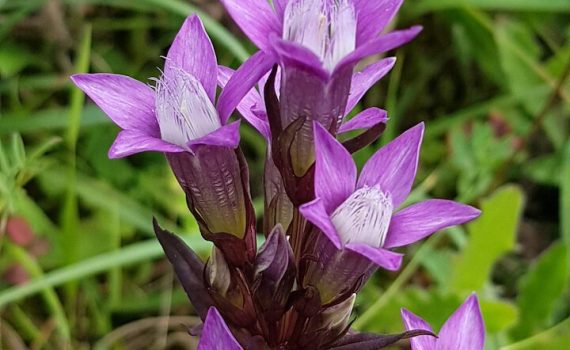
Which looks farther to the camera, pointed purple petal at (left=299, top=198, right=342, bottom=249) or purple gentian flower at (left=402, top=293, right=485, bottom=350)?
purple gentian flower at (left=402, top=293, right=485, bottom=350)

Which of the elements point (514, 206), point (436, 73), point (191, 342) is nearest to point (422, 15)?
point (436, 73)

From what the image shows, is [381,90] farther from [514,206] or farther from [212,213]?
[212,213]

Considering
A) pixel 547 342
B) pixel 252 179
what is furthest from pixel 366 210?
pixel 252 179

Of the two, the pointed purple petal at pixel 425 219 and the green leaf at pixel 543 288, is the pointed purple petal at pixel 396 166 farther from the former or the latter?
the green leaf at pixel 543 288

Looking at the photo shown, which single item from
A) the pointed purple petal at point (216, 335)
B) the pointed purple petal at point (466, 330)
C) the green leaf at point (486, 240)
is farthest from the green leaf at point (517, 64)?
the pointed purple petal at point (216, 335)

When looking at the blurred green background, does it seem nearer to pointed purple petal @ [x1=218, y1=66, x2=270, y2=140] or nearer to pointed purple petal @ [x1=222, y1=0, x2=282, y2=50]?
pointed purple petal @ [x1=218, y1=66, x2=270, y2=140]

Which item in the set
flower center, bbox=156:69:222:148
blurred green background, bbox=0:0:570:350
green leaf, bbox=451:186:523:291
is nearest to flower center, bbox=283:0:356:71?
flower center, bbox=156:69:222:148
